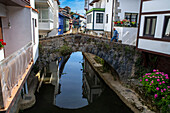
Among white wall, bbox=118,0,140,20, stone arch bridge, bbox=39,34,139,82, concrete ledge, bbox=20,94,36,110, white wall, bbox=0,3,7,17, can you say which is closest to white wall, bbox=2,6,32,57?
white wall, bbox=0,3,7,17

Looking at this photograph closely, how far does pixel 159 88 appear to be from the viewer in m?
9.56

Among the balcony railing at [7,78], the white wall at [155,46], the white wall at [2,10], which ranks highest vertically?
the white wall at [2,10]

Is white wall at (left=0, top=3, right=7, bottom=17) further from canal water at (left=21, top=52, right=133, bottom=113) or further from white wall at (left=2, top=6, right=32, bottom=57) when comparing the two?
canal water at (left=21, top=52, right=133, bottom=113)

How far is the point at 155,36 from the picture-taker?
9.63m

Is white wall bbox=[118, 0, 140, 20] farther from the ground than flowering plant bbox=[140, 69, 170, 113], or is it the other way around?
white wall bbox=[118, 0, 140, 20]

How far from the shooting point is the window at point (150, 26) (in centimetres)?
988

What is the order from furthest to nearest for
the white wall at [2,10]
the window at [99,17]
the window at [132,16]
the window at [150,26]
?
the window at [99,17] → the window at [132,16] → the window at [150,26] → the white wall at [2,10]

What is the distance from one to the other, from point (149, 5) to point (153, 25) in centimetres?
132

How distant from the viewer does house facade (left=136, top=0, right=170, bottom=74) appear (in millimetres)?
8961

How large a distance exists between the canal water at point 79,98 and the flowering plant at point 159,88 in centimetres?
205

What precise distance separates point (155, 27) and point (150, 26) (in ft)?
1.76

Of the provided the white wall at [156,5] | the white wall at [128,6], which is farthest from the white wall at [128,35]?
the white wall at [128,6]

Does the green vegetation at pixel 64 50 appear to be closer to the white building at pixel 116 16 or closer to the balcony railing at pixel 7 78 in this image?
the white building at pixel 116 16

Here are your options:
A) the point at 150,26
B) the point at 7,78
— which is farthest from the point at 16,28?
the point at 150,26
